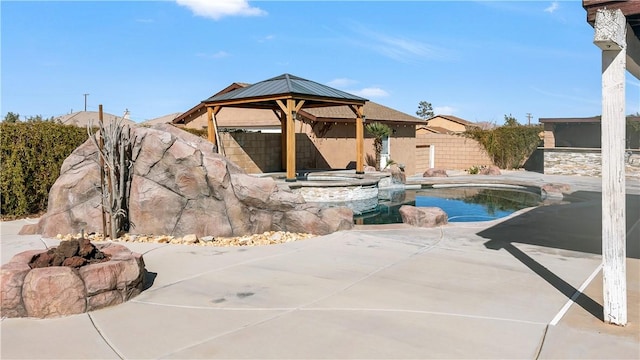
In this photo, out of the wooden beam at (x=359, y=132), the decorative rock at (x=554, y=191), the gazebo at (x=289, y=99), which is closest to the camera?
the gazebo at (x=289, y=99)

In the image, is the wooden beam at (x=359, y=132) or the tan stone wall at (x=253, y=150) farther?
the tan stone wall at (x=253, y=150)

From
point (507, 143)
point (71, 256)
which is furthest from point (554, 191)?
point (71, 256)

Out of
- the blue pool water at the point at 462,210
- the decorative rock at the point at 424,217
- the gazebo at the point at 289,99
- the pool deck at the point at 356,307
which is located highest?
the gazebo at the point at 289,99

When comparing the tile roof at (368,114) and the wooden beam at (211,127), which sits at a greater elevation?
the tile roof at (368,114)

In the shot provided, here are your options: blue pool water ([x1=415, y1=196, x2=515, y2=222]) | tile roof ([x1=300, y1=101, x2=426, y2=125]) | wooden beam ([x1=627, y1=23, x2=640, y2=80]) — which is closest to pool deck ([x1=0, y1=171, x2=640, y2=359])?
wooden beam ([x1=627, y1=23, x2=640, y2=80])

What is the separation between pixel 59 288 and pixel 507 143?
26.6 m

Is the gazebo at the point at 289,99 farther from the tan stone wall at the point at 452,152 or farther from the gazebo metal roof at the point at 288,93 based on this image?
the tan stone wall at the point at 452,152

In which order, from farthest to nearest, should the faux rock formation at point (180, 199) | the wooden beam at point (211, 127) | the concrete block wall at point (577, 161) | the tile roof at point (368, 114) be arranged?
the concrete block wall at point (577, 161) → the tile roof at point (368, 114) → the wooden beam at point (211, 127) → the faux rock formation at point (180, 199)

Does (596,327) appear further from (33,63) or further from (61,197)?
(33,63)

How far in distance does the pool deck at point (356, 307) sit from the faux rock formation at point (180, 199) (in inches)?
34.6

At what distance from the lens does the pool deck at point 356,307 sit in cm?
369

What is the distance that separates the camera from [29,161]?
1075 cm

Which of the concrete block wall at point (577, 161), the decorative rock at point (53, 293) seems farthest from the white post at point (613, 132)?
the concrete block wall at point (577, 161)

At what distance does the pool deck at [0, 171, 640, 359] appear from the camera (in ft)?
12.1
